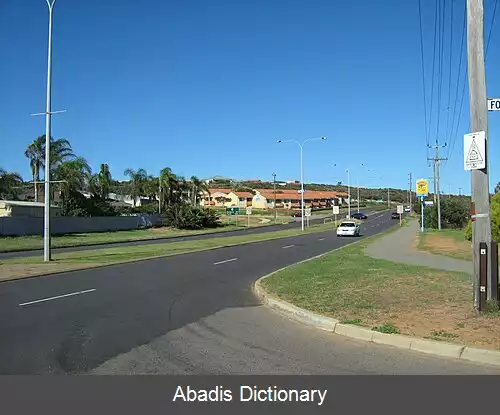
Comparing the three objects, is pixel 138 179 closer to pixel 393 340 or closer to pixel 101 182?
pixel 101 182

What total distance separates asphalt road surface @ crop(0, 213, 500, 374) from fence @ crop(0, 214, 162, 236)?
30261 mm

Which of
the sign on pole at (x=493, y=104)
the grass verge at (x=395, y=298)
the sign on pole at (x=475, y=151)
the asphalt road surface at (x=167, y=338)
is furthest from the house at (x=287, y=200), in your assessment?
the sign on pole at (x=475, y=151)

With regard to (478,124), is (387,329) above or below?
below

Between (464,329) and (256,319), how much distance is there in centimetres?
362

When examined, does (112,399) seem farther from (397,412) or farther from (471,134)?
(471,134)

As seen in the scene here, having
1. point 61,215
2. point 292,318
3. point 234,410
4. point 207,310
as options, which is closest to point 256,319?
point 292,318

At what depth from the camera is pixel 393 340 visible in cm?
733

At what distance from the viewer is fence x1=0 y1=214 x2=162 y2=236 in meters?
41.7

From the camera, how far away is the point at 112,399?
17.0ft

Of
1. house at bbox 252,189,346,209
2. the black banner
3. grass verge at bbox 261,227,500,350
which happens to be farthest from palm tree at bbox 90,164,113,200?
house at bbox 252,189,346,209

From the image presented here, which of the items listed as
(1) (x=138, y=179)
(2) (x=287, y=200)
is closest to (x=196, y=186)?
(1) (x=138, y=179)

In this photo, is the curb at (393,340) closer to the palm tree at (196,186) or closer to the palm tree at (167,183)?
the palm tree at (167,183)

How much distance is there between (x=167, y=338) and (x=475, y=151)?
5930 mm

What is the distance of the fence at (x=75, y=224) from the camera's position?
41.7 m
